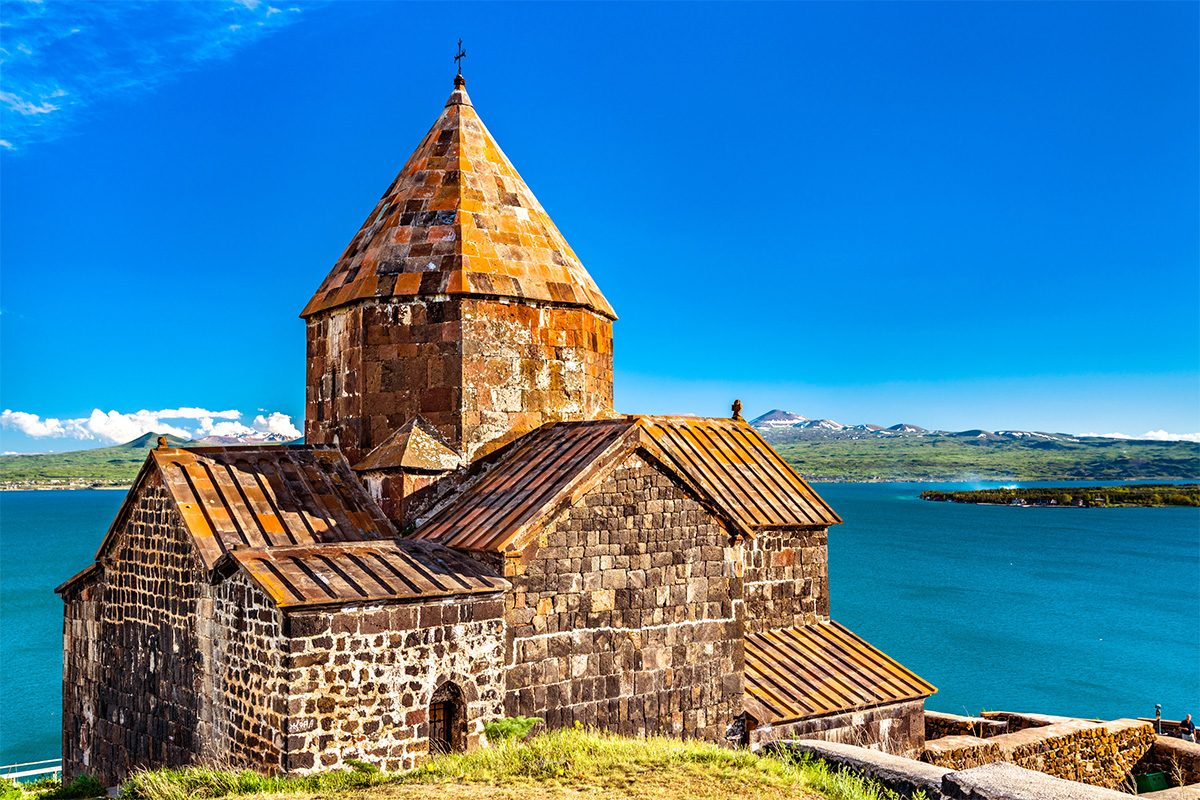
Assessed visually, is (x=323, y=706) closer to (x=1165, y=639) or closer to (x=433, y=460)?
(x=433, y=460)

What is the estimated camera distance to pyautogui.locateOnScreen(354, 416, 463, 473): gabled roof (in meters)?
9.99

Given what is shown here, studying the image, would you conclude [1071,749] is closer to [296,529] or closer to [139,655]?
[296,529]

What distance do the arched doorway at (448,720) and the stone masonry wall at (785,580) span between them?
5157 mm

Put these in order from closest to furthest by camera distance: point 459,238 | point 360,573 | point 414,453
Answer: point 360,573 → point 414,453 → point 459,238

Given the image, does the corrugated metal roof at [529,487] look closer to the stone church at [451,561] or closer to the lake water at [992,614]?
the stone church at [451,561]

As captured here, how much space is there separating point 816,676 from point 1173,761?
758cm

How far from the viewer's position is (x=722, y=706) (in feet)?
31.7

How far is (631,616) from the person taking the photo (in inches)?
357

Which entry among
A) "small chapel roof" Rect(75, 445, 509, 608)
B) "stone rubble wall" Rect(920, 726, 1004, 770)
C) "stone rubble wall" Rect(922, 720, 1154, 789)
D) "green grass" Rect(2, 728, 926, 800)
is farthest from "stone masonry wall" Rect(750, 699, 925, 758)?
"small chapel roof" Rect(75, 445, 509, 608)

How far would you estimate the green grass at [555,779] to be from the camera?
6773mm

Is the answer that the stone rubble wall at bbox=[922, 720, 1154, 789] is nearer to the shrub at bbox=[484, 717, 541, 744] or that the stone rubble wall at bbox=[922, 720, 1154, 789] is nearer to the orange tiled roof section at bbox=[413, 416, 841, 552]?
A: the orange tiled roof section at bbox=[413, 416, 841, 552]

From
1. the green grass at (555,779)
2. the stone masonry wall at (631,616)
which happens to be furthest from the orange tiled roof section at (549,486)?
the green grass at (555,779)

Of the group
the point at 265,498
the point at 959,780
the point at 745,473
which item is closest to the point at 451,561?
the point at 265,498

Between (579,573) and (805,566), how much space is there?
509 centimetres
